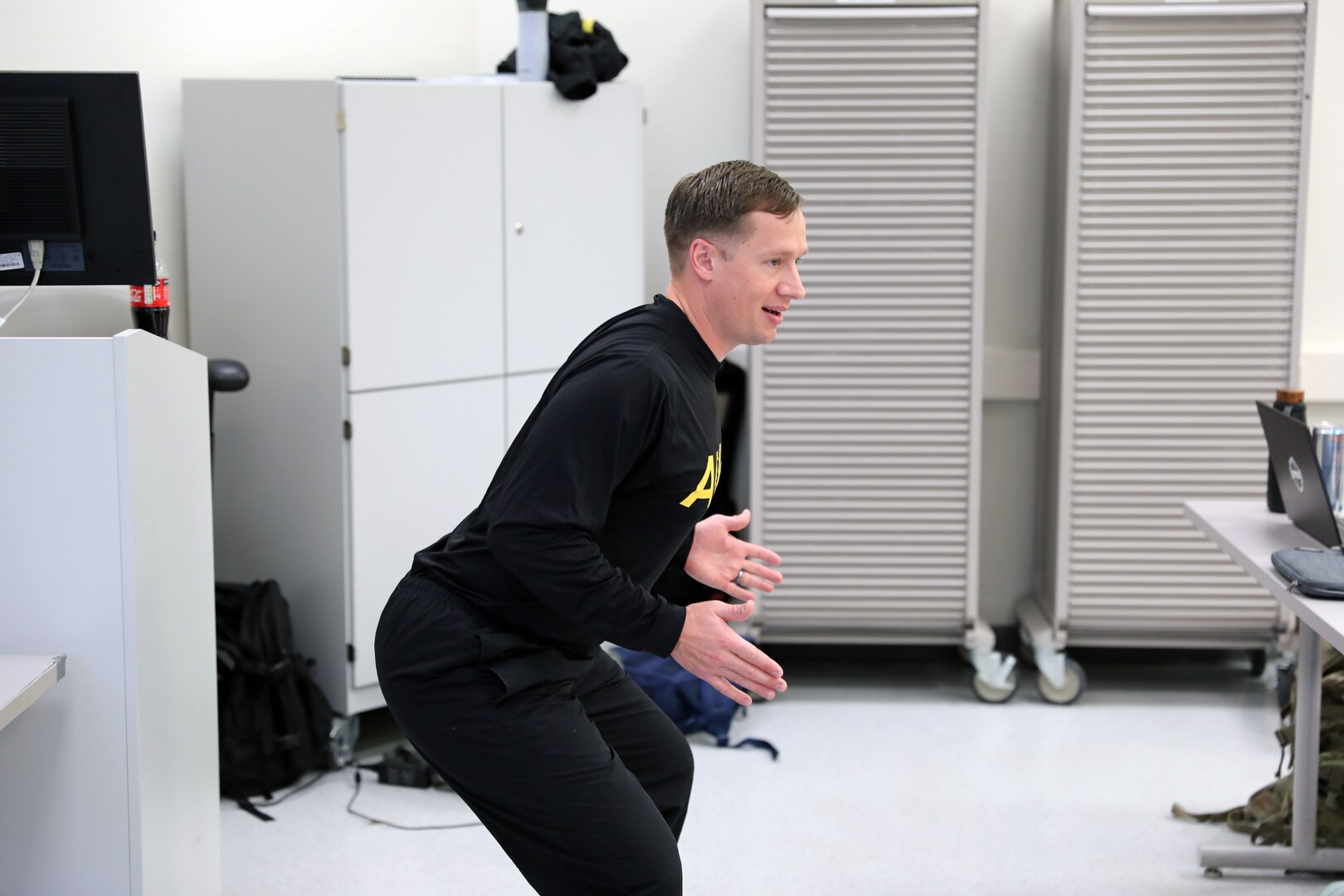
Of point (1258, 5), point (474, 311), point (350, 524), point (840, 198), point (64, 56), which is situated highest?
point (1258, 5)

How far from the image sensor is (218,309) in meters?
3.66

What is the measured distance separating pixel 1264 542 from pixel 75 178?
2.35 meters

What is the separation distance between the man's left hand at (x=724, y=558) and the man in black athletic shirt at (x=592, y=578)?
5.3 inches

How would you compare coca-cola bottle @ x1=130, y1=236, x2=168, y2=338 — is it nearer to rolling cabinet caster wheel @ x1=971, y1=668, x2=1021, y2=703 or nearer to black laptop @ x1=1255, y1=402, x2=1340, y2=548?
black laptop @ x1=1255, y1=402, x2=1340, y2=548

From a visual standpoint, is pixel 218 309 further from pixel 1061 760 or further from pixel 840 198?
pixel 1061 760

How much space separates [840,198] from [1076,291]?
29.0 inches

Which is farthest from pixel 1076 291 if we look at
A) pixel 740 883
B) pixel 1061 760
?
pixel 740 883

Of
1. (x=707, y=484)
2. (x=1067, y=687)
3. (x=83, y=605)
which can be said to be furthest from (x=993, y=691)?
(x=83, y=605)

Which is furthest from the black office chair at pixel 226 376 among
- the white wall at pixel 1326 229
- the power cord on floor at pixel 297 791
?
the white wall at pixel 1326 229

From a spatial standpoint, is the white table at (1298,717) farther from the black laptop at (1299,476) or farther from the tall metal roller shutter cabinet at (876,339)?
the tall metal roller shutter cabinet at (876,339)

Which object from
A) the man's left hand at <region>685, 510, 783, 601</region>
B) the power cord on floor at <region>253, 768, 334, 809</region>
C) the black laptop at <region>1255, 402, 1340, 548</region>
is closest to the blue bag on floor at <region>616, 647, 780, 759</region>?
the power cord on floor at <region>253, 768, 334, 809</region>

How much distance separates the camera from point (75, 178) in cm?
232

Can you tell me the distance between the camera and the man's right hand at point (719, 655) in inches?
73.4

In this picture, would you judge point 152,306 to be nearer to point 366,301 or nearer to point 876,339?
point 366,301
